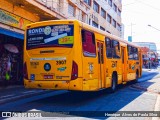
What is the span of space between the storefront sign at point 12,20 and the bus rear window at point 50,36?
14.9 feet

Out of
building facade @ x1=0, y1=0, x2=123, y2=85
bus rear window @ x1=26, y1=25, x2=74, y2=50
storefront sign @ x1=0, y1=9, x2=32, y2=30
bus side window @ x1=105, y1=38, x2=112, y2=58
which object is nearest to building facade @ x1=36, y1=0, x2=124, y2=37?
building facade @ x1=0, y1=0, x2=123, y2=85

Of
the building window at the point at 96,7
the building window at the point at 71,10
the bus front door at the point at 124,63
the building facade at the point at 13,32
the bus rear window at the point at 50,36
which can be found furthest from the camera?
the building window at the point at 96,7

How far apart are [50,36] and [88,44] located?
1.56 metres

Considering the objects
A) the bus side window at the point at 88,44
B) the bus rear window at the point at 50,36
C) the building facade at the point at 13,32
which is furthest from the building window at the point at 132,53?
the bus rear window at the point at 50,36

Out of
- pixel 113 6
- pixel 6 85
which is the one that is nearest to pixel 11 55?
pixel 6 85

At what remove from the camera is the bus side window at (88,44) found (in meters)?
9.98

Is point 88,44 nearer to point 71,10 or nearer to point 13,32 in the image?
point 13,32

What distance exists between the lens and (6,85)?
15820 mm

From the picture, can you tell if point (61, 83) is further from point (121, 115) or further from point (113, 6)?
point (113, 6)

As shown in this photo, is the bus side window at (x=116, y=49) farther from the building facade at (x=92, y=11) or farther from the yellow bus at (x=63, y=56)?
the building facade at (x=92, y=11)

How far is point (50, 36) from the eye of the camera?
10.1 metres

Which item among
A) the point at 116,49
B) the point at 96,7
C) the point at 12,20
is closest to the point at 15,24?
the point at 12,20

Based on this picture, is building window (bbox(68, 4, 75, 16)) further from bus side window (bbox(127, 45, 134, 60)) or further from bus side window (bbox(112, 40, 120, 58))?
bus side window (bbox(112, 40, 120, 58))

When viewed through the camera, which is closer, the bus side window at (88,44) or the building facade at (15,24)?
the bus side window at (88,44)
